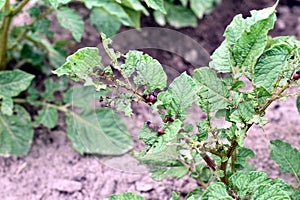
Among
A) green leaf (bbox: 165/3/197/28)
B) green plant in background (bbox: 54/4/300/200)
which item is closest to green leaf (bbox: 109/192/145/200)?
green plant in background (bbox: 54/4/300/200)

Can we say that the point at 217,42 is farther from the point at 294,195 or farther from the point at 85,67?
the point at 85,67

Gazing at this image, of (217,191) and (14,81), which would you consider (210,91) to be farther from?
(14,81)

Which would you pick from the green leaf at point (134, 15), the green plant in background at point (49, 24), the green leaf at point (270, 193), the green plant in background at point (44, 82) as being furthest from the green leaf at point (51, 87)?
the green leaf at point (270, 193)

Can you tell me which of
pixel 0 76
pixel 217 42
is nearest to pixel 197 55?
pixel 217 42

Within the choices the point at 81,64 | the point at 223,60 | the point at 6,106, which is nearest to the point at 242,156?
the point at 223,60

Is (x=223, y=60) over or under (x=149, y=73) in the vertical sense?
over

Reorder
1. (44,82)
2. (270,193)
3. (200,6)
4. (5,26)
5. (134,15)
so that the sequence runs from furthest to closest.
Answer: (200,6) < (134,15) < (44,82) < (5,26) < (270,193)

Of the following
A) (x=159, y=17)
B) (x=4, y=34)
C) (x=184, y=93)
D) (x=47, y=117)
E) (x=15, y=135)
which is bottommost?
(x=15, y=135)
